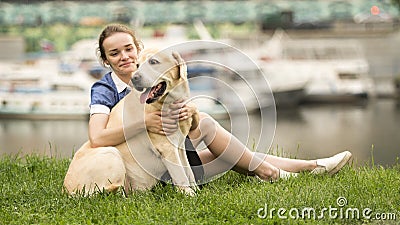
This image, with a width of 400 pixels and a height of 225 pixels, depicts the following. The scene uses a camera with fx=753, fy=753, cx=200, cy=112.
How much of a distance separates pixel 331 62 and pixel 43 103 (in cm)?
992

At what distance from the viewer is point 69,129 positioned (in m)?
19.5

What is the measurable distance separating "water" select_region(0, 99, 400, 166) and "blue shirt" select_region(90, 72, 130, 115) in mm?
7651

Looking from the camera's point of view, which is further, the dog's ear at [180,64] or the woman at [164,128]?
the woman at [164,128]

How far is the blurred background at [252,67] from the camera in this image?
52.8 ft

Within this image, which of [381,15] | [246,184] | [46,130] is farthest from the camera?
[381,15]

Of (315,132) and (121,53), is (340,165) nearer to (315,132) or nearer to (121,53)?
(121,53)

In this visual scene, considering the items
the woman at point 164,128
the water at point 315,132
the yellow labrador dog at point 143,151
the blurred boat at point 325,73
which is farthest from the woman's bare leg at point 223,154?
the blurred boat at point 325,73

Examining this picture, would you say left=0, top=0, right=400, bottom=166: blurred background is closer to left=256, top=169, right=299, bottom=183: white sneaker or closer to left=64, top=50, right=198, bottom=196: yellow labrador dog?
left=256, top=169, right=299, bottom=183: white sneaker

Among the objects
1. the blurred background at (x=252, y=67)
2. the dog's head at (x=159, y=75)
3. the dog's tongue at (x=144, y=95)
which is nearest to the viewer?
the dog's head at (x=159, y=75)

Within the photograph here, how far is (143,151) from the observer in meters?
4.34

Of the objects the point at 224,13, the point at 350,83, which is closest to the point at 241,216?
the point at 350,83

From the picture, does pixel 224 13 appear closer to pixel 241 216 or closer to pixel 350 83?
pixel 350 83

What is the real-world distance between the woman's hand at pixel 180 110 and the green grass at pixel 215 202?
18.3 inches

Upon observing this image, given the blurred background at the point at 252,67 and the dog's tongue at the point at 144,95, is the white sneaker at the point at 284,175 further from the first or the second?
the dog's tongue at the point at 144,95
